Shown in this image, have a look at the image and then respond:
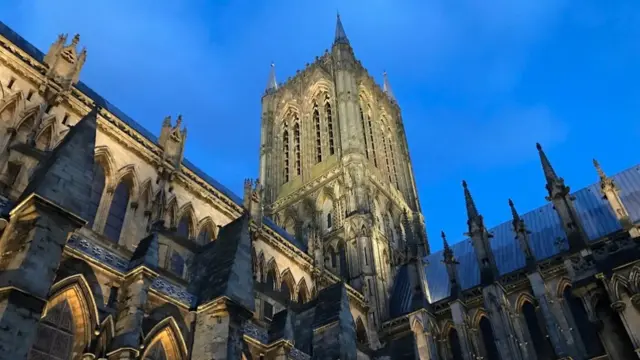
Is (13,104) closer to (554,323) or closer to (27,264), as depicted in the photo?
(27,264)

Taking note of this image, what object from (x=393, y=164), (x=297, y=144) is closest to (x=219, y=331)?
(x=297, y=144)

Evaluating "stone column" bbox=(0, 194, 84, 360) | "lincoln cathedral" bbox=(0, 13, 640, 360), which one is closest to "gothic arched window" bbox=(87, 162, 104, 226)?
"lincoln cathedral" bbox=(0, 13, 640, 360)

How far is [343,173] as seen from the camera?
36.0 m

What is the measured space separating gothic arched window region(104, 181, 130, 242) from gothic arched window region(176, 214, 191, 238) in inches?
103

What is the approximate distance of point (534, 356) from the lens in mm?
22922

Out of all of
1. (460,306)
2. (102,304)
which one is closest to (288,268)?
(460,306)

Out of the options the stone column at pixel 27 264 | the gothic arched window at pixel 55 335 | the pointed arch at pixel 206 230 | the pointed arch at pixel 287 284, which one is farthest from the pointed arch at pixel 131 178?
the stone column at pixel 27 264

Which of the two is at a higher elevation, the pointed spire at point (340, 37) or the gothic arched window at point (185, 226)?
the pointed spire at point (340, 37)

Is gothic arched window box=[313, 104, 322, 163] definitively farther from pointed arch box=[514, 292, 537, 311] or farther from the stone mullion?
the stone mullion

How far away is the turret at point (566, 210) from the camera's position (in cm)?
2377

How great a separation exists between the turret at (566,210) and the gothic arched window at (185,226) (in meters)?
17.4

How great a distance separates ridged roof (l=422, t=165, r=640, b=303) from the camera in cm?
2744

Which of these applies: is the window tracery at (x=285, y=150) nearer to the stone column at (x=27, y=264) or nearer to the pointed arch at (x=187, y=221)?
the pointed arch at (x=187, y=221)

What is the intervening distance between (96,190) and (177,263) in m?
4.04
